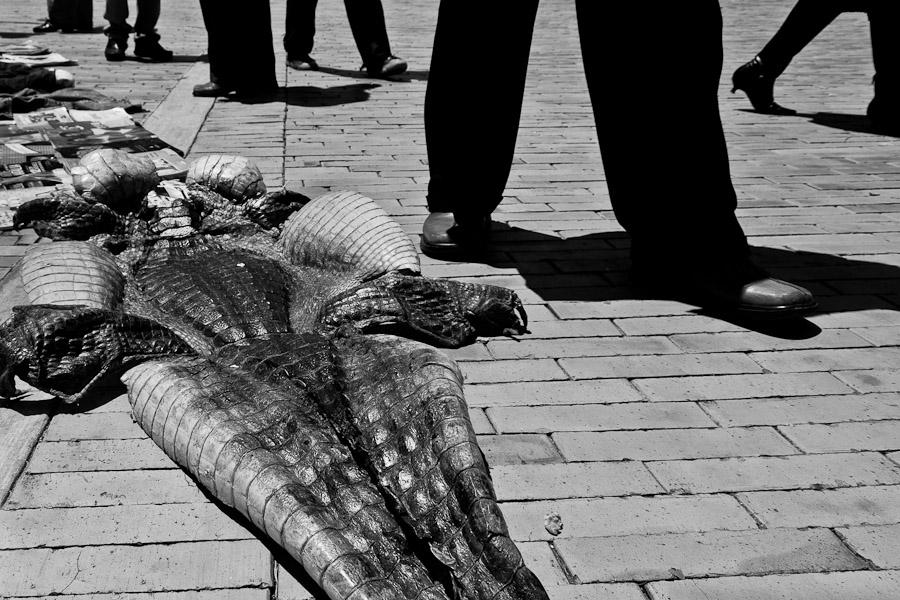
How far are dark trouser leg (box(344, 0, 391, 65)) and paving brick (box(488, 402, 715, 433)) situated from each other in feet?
20.3

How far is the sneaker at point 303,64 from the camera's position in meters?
8.81

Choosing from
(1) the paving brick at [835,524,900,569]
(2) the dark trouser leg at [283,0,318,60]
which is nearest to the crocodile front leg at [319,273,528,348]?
(1) the paving brick at [835,524,900,569]

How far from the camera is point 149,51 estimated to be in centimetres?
920

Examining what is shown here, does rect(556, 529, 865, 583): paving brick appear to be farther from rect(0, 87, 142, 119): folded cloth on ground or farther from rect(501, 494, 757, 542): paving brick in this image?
rect(0, 87, 142, 119): folded cloth on ground

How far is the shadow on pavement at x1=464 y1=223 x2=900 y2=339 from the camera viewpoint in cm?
334

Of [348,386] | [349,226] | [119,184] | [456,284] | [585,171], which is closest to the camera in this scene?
[348,386]

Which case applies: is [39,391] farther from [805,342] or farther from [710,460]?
[805,342]

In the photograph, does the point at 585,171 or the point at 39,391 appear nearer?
the point at 39,391

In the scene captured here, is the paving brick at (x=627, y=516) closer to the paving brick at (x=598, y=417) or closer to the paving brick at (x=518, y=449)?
the paving brick at (x=518, y=449)

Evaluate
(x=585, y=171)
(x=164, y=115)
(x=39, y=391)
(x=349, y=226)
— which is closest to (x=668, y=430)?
(x=349, y=226)

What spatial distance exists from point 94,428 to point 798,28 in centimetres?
607

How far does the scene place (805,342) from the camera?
9.96 ft

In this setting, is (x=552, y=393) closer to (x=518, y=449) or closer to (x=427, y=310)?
(x=518, y=449)

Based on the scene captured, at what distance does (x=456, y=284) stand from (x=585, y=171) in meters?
2.50
